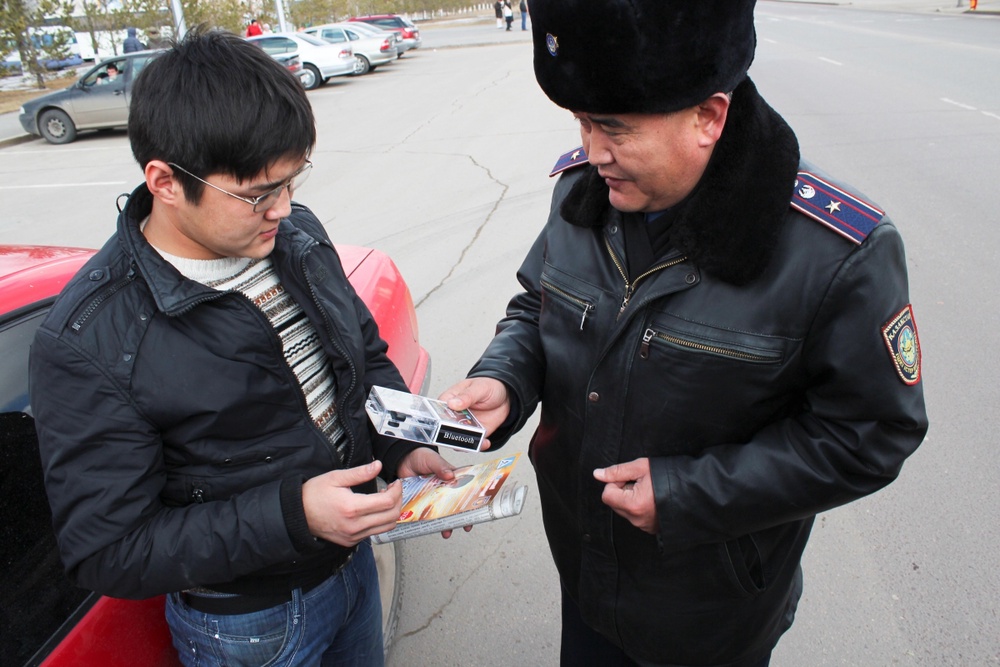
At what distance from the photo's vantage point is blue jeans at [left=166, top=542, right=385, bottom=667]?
160 centimetres

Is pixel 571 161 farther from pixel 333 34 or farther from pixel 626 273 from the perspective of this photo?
pixel 333 34

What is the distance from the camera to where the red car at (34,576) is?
57.7 inches

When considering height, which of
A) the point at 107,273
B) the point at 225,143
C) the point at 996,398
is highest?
the point at 225,143

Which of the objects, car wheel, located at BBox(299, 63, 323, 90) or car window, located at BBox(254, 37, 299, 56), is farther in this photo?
car wheel, located at BBox(299, 63, 323, 90)

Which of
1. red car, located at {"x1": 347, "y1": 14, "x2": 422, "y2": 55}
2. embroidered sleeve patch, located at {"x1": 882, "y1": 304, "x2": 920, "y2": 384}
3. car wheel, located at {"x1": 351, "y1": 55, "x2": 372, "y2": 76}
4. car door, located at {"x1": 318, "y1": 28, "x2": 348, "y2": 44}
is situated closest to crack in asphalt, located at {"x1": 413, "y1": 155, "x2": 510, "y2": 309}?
embroidered sleeve patch, located at {"x1": 882, "y1": 304, "x2": 920, "y2": 384}

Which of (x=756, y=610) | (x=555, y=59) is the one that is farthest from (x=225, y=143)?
(x=756, y=610)

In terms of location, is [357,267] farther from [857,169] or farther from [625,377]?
[857,169]

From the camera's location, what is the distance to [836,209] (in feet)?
4.32

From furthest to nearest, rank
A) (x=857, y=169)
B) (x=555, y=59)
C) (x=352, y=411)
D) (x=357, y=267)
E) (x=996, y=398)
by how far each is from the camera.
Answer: (x=857, y=169) → (x=996, y=398) → (x=357, y=267) → (x=352, y=411) → (x=555, y=59)

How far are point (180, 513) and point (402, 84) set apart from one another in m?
17.5

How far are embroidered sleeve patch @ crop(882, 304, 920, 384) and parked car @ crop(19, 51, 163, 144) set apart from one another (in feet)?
45.1

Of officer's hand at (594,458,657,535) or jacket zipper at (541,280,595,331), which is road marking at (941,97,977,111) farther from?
officer's hand at (594,458,657,535)

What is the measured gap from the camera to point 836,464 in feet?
4.42

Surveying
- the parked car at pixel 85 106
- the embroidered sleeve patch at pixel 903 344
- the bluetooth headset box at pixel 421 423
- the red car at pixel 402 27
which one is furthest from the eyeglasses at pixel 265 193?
the red car at pixel 402 27
